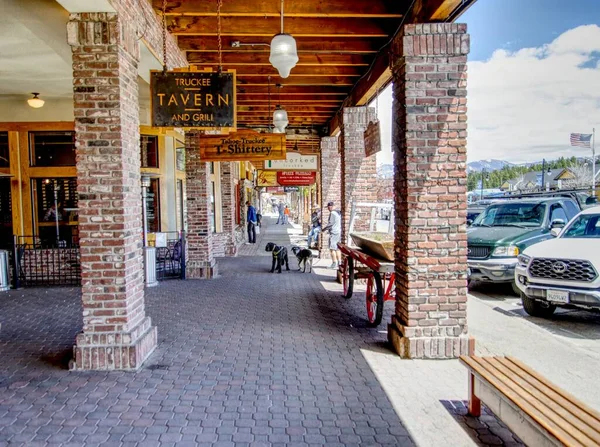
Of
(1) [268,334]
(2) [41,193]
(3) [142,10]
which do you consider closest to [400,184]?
(1) [268,334]

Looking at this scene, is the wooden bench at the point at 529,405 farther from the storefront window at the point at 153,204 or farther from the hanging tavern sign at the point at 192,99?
the storefront window at the point at 153,204

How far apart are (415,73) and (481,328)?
3649 millimetres

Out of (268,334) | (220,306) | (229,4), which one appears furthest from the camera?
(220,306)

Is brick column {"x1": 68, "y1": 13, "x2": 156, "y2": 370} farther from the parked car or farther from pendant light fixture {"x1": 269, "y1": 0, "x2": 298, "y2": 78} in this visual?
the parked car

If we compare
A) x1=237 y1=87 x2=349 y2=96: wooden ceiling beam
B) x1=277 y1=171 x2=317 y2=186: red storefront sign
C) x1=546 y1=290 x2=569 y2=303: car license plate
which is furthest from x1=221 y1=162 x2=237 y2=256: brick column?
x1=546 y1=290 x2=569 y2=303: car license plate

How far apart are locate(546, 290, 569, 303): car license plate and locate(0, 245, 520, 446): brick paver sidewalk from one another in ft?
7.71

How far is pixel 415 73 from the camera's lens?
16.1 ft

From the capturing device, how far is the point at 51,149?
10.6 m

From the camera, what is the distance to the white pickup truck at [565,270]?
6.27 m

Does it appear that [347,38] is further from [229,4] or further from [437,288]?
[437,288]

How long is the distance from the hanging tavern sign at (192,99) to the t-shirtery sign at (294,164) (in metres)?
9.30

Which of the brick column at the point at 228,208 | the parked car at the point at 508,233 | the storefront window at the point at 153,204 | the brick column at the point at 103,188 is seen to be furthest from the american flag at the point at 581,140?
the brick column at the point at 103,188

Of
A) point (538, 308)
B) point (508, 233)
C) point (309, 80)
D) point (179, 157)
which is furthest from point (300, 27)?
point (179, 157)

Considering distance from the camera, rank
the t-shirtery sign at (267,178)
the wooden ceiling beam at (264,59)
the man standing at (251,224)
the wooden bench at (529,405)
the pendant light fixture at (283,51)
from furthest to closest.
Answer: the t-shirtery sign at (267,178) → the man standing at (251,224) → the wooden ceiling beam at (264,59) → the pendant light fixture at (283,51) → the wooden bench at (529,405)
